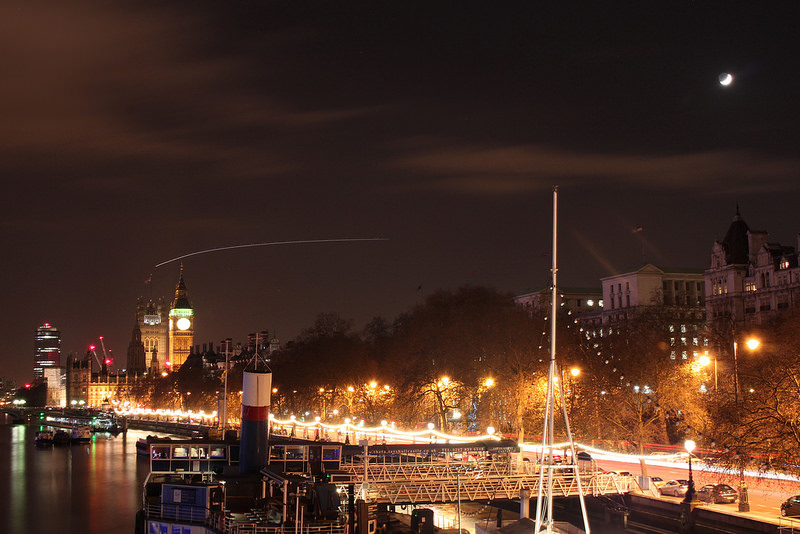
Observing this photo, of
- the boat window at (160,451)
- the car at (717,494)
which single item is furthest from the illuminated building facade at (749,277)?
the boat window at (160,451)

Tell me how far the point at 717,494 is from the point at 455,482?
13.7 meters

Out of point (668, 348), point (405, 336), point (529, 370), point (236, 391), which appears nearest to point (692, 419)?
point (668, 348)

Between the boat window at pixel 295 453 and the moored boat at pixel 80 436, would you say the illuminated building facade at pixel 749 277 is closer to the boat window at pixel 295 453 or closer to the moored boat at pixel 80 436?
the boat window at pixel 295 453

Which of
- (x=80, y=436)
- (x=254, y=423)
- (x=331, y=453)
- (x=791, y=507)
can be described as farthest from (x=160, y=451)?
(x=80, y=436)

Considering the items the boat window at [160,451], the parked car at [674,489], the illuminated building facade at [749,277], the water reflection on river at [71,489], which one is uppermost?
the illuminated building facade at [749,277]

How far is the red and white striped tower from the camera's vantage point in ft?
155

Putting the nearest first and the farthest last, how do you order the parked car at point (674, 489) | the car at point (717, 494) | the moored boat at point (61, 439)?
the car at point (717, 494) → the parked car at point (674, 489) → the moored boat at point (61, 439)

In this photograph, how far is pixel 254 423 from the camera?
1891 inches

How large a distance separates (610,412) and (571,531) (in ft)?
120

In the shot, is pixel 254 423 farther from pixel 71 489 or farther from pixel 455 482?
pixel 71 489

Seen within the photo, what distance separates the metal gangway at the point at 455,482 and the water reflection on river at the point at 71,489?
22.1 m

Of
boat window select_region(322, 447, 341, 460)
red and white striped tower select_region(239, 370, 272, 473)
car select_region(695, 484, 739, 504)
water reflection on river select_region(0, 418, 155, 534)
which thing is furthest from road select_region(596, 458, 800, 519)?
water reflection on river select_region(0, 418, 155, 534)

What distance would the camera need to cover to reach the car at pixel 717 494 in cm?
4912

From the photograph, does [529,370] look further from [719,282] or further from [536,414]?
[719,282]
